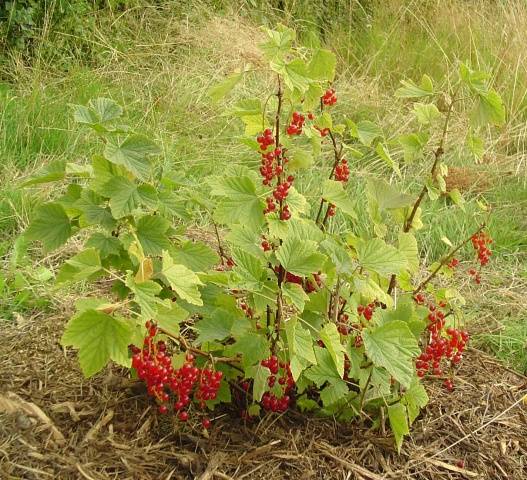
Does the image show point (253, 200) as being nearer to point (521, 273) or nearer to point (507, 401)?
point (507, 401)

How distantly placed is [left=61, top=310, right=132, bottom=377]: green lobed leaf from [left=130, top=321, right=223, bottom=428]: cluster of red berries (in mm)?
109

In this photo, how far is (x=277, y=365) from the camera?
6.11ft

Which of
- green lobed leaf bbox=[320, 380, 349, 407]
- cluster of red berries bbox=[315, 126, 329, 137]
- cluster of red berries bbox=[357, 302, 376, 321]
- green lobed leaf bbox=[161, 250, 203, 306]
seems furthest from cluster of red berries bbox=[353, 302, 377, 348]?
green lobed leaf bbox=[161, 250, 203, 306]

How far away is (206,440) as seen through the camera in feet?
6.56

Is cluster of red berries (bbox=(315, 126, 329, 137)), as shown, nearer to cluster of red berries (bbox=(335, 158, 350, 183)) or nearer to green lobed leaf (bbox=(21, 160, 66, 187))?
cluster of red berries (bbox=(335, 158, 350, 183))

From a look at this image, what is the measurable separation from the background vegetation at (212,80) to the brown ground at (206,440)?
600 mm

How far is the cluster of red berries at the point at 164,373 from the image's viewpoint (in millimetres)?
1650

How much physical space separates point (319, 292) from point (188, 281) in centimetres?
50

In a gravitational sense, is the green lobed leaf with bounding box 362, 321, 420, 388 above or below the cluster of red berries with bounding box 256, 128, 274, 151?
below

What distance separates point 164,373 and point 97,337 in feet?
0.68

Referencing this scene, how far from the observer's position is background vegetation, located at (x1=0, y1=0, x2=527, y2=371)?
3.40 meters

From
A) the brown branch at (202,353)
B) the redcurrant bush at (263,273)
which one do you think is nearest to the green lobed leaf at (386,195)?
the redcurrant bush at (263,273)

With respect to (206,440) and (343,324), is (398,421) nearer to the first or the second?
(343,324)

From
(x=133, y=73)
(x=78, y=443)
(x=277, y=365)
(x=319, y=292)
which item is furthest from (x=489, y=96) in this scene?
(x=133, y=73)
